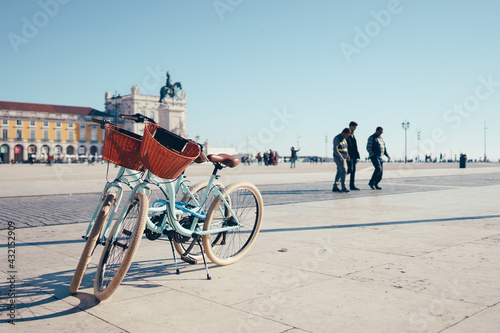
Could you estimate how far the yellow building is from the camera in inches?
3755

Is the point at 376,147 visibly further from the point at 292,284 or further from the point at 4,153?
the point at 4,153

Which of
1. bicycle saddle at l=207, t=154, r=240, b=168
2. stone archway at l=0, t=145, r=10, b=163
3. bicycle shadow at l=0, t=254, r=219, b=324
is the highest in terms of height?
stone archway at l=0, t=145, r=10, b=163

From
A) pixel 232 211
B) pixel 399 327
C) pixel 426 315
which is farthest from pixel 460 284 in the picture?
pixel 232 211

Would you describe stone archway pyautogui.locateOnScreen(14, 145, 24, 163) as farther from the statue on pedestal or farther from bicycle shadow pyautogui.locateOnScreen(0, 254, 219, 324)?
bicycle shadow pyautogui.locateOnScreen(0, 254, 219, 324)

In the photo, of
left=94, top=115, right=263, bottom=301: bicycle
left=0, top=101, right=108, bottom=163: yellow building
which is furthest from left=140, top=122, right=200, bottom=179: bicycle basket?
left=0, top=101, right=108, bottom=163: yellow building

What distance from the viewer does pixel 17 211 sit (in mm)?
7945

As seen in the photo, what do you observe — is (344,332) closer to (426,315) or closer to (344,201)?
(426,315)

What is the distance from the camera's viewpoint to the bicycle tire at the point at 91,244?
10.3ft

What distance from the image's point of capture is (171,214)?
11.2ft

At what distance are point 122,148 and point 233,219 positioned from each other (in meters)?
1.37

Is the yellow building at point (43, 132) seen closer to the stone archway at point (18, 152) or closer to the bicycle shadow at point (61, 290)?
the stone archway at point (18, 152)

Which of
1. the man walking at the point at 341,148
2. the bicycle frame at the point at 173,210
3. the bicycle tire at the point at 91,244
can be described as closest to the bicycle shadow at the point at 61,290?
the bicycle tire at the point at 91,244

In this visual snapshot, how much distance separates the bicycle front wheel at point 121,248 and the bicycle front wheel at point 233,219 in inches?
26.3

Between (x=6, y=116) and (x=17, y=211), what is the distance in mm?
99925
